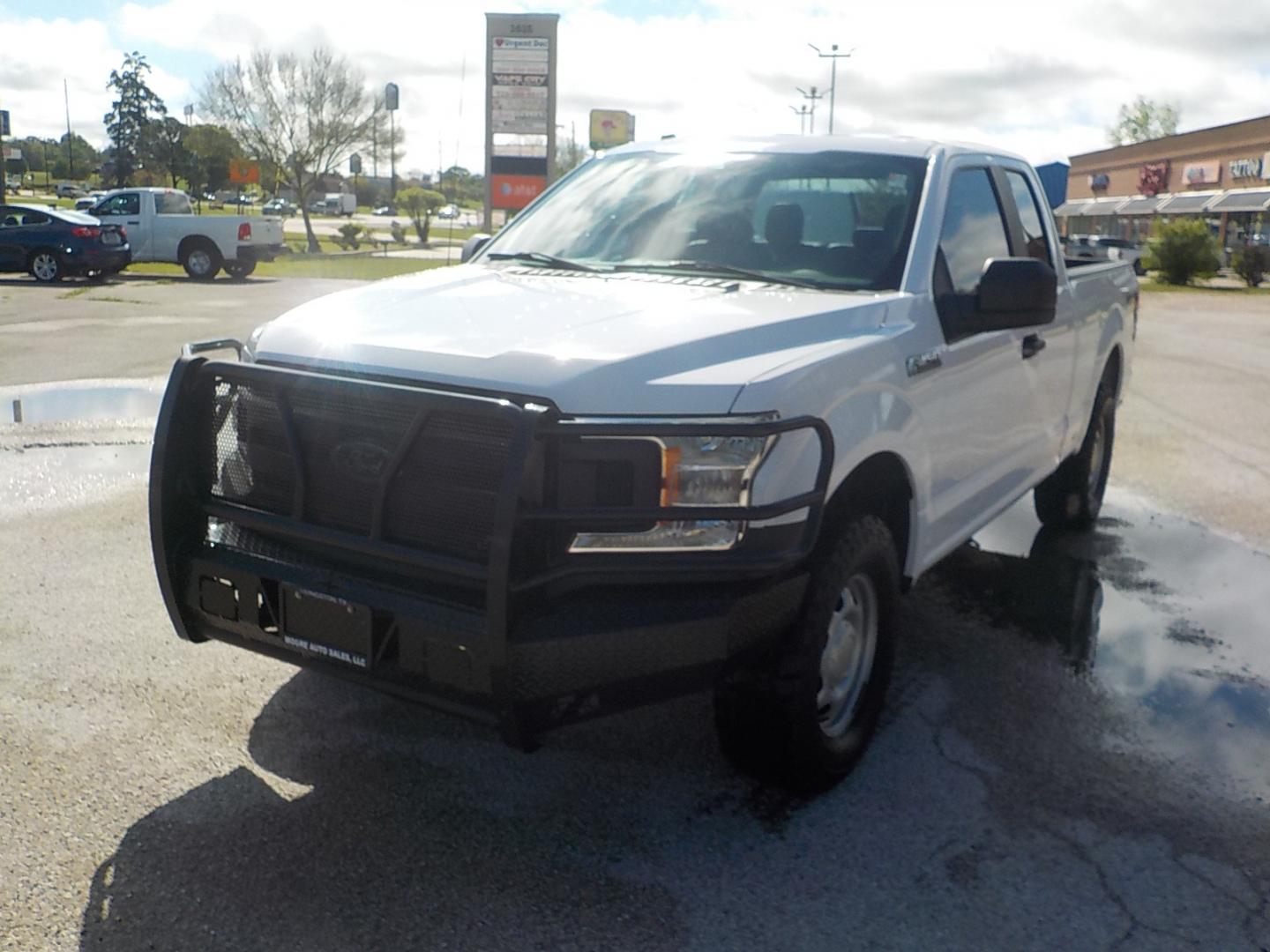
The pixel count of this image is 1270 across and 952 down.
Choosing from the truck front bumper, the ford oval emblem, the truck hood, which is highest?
the truck hood

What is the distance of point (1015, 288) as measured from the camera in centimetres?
414

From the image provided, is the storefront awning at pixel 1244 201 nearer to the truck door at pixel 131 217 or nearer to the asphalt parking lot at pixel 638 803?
the truck door at pixel 131 217

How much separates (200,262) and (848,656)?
81.9 ft

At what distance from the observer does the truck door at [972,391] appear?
14.0 ft

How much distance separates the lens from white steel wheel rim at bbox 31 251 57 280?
24.6 metres

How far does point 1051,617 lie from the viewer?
5574 millimetres

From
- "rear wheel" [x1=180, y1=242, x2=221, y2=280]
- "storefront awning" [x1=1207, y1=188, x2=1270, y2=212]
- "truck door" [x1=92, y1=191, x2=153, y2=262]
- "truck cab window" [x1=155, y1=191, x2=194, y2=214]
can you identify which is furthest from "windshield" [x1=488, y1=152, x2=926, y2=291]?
"storefront awning" [x1=1207, y1=188, x2=1270, y2=212]

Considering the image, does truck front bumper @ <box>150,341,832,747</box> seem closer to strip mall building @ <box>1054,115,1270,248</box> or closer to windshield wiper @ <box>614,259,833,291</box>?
windshield wiper @ <box>614,259,833,291</box>

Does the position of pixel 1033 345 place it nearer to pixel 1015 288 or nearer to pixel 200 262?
pixel 1015 288

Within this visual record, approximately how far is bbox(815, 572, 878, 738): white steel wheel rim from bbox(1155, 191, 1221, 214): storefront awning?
65.5 m

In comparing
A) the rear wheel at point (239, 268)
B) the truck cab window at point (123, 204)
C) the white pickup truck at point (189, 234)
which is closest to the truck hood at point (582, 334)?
the white pickup truck at point (189, 234)

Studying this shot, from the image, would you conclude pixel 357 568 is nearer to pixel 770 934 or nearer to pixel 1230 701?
pixel 770 934

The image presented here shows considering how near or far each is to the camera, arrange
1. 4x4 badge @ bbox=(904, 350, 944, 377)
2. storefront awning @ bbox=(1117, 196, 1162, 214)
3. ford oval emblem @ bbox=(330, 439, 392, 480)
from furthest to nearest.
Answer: storefront awning @ bbox=(1117, 196, 1162, 214)
4x4 badge @ bbox=(904, 350, 944, 377)
ford oval emblem @ bbox=(330, 439, 392, 480)

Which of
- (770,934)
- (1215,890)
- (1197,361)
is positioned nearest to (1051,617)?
(1215,890)
